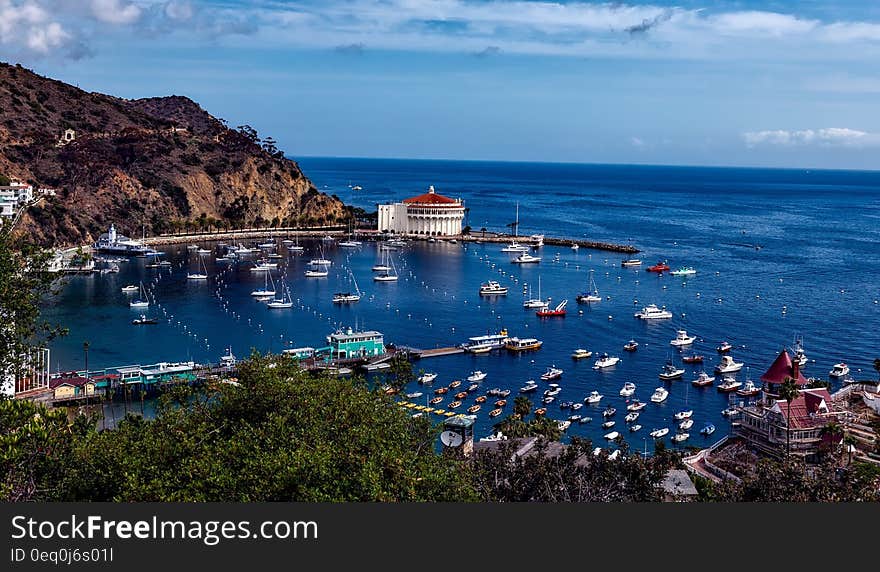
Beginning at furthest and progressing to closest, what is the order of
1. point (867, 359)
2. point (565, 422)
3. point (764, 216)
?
point (764, 216) → point (867, 359) → point (565, 422)

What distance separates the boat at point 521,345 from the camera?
144 feet

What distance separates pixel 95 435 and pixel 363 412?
4.26 meters

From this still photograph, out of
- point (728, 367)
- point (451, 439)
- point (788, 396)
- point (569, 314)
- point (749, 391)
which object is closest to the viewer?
point (451, 439)

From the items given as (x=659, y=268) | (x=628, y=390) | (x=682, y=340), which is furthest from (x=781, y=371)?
(x=659, y=268)

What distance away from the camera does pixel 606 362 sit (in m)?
40.8

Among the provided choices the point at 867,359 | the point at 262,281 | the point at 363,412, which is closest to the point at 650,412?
the point at 867,359

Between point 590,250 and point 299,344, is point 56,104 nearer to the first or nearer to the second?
point 590,250

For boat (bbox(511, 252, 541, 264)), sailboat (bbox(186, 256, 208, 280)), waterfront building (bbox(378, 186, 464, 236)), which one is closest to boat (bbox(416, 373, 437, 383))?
sailboat (bbox(186, 256, 208, 280))

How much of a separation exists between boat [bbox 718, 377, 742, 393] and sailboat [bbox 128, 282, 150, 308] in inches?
1291

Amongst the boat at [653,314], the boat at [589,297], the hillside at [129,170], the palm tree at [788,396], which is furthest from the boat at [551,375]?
the hillside at [129,170]

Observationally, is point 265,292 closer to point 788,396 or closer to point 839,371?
point 839,371

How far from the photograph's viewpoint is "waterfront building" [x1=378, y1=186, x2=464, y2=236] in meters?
93.4

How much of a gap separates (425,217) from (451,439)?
74497mm

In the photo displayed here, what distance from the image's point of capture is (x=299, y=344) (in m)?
44.1
